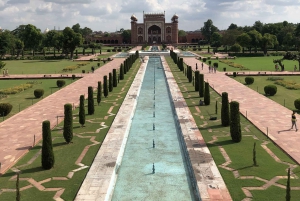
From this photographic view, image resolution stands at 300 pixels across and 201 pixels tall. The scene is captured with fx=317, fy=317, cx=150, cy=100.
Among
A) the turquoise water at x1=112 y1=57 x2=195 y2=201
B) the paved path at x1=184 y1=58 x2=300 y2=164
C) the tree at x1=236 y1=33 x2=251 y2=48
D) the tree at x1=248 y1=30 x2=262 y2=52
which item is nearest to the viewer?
the turquoise water at x1=112 y1=57 x2=195 y2=201

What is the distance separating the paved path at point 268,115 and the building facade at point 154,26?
231 ft

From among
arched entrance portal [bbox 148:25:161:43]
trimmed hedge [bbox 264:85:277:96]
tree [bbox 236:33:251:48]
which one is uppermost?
arched entrance portal [bbox 148:25:161:43]

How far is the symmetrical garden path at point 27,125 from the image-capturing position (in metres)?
9.43

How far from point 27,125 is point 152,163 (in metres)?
5.97

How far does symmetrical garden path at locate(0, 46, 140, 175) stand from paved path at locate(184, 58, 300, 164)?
25.7 feet

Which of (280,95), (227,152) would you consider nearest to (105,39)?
(280,95)

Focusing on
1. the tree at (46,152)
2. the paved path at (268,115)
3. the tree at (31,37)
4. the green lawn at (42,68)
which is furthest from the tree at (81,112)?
the tree at (31,37)

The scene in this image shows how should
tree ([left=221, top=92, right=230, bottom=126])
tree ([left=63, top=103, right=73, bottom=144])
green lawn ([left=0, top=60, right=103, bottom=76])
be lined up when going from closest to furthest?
tree ([left=63, top=103, right=73, bottom=144])
tree ([left=221, top=92, right=230, bottom=126])
green lawn ([left=0, top=60, right=103, bottom=76])

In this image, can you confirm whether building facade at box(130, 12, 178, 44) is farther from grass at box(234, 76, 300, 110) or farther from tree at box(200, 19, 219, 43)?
grass at box(234, 76, 300, 110)

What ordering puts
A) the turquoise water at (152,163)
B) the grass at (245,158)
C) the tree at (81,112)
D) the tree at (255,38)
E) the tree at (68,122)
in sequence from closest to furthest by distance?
the grass at (245,158) < the turquoise water at (152,163) < the tree at (68,122) < the tree at (81,112) < the tree at (255,38)

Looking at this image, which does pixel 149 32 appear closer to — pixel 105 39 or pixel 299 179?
pixel 105 39

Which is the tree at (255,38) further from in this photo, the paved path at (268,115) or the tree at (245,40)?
the paved path at (268,115)

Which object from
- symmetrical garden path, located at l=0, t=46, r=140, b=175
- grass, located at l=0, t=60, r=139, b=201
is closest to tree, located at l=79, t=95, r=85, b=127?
grass, located at l=0, t=60, r=139, b=201

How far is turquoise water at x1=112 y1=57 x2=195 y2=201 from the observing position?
729 centimetres
